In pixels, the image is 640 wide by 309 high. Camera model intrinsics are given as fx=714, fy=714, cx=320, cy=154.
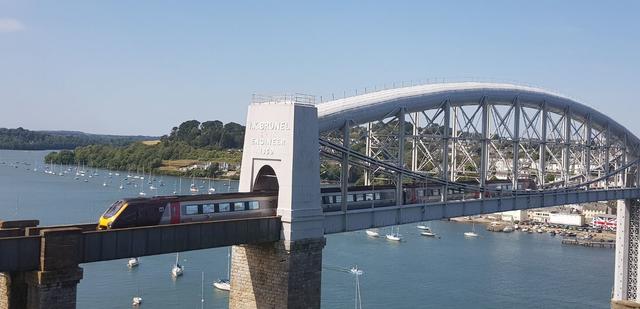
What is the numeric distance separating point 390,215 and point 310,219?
5.59 metres

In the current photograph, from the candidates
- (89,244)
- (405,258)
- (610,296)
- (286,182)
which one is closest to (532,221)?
(405,258)

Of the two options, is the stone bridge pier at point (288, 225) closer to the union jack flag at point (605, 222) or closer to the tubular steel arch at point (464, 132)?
the tubular steel arch at point (464, 132)

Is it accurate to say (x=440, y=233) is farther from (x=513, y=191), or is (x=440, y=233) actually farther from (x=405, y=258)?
(x=513, y=191)

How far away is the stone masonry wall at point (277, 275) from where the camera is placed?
72.8 ft

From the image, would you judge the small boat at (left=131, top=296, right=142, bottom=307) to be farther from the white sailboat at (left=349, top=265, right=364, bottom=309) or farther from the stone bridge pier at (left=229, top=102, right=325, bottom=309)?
the stone bridge pier at (left=229, top=102, right=325, bottom=309)

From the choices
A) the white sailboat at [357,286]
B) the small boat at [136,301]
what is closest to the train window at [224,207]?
the white sailboat at [357,286]

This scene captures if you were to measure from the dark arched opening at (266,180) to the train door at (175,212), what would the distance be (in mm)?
3585

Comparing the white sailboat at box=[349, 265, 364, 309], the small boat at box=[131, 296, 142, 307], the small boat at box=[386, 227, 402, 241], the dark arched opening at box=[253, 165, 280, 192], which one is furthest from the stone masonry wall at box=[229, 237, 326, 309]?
the small boat at box=[386, 227, 402, 241]

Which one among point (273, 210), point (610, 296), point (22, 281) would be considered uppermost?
point (273, 210)

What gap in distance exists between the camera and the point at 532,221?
95938 mm

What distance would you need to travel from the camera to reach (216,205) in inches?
880

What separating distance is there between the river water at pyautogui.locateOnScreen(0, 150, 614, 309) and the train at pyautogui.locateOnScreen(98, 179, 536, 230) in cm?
1785

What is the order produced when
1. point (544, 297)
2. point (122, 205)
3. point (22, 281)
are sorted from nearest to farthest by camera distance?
point (22, 281) < point (122, 205) < point (544, 297)

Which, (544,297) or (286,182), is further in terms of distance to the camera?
(544,297)
